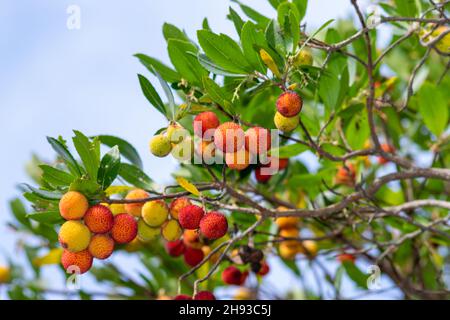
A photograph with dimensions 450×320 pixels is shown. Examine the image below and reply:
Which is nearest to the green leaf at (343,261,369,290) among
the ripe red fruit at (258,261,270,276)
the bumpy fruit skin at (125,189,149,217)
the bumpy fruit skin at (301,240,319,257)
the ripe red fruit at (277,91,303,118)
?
the bumpy fruit skin at (301,240,319,257)

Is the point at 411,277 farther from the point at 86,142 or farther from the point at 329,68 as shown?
the point at 86,142

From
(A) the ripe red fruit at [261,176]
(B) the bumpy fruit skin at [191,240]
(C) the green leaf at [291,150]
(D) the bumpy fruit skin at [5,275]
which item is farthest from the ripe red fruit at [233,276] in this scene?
(D) the bumpy fruit skin at [5,275]

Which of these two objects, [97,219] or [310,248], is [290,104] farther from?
[310,248]

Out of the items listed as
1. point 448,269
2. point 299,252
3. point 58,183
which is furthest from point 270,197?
point 448,269

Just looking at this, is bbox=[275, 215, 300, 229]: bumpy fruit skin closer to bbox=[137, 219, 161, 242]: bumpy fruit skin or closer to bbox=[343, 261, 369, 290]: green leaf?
bbox=[343, 261, 369, 290]: green leaf

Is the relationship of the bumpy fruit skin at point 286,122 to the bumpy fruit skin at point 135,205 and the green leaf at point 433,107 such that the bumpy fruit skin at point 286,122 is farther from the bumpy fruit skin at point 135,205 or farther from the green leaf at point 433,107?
the green leaf at point 433,107

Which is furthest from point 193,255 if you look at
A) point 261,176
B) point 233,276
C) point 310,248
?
point 310,248

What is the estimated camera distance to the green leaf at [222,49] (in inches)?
78.5

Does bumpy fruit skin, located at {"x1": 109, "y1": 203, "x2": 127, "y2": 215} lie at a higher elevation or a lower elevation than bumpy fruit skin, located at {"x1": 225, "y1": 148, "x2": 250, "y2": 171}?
lower

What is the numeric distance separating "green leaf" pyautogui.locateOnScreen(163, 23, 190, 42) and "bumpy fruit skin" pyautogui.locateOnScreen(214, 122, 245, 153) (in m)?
0.47

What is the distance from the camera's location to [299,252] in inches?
122

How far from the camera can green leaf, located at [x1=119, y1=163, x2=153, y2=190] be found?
7.41 ft

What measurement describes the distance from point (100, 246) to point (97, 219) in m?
0.07

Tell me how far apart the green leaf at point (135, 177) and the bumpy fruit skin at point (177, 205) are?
15 centimetres
